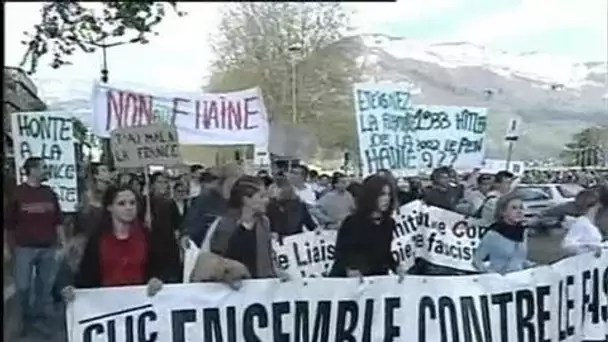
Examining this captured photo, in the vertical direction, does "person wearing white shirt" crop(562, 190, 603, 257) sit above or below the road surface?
above

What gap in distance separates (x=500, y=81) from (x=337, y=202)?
1.44m

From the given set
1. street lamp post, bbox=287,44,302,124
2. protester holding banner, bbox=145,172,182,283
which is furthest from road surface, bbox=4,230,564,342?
street lamp post, bbox=287,44,302,124

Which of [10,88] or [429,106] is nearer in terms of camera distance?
[10,88]

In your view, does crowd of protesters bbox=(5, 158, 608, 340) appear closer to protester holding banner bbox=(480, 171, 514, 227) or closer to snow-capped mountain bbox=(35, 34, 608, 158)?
protester holding banner bbox=(480, 171, 514, 227)

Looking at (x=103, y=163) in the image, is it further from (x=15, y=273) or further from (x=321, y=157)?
(x=321, y=157)

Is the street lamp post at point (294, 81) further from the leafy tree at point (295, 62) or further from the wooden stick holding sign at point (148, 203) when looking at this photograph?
the wooden stick holding sign at point (148, 203)

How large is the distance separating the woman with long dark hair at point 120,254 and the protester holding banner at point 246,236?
1.15 ft

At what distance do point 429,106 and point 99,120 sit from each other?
239 cm

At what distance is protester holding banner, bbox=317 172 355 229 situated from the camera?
26.8ft

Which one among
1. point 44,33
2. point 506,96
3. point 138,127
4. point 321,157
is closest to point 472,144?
point 506,96

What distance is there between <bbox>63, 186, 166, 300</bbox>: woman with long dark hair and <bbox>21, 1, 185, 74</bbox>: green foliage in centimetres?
82

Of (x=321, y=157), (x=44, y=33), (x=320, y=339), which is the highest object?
(x=44, y=33)

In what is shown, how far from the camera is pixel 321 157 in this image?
29.1 feet

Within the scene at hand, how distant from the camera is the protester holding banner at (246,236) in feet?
20.5
